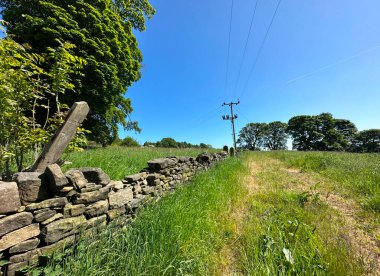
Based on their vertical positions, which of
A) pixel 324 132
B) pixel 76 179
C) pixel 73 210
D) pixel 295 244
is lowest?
pixel 295 244

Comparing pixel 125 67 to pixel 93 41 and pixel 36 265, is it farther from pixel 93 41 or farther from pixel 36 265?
pixel 36 265

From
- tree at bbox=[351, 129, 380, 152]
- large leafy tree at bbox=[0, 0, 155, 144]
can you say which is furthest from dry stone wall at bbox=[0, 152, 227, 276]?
tree at bbox=[351, 129, 380, 152]

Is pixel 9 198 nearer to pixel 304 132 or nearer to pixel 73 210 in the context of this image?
pixel 73 210

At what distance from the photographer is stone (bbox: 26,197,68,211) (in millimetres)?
1646

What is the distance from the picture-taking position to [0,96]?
2000 mm

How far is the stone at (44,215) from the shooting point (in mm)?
1656

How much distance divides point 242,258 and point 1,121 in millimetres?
3469

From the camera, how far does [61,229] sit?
1.81 m

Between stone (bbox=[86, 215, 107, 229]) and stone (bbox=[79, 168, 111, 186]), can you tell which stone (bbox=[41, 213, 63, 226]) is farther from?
stone (bbox=[79, 168, 111, 186])

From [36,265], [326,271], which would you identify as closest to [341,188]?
[326,271]

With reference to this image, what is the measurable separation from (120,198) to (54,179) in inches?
43.0

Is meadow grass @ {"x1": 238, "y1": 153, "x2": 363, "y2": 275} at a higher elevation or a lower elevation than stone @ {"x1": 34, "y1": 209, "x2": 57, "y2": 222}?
lower

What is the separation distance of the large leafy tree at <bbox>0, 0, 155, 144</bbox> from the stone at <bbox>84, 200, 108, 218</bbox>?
731cm

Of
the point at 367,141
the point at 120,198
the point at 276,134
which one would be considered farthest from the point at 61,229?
the point at 276,134
